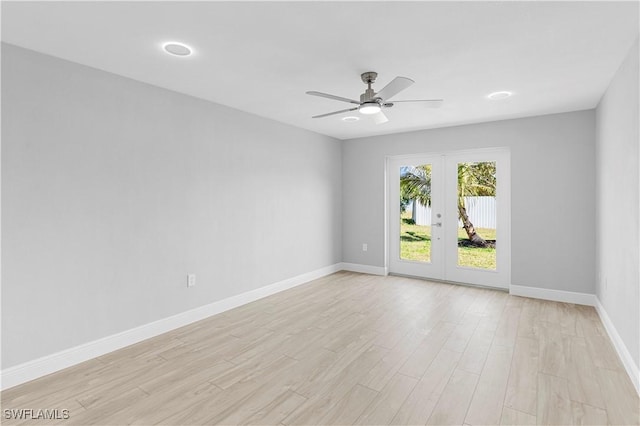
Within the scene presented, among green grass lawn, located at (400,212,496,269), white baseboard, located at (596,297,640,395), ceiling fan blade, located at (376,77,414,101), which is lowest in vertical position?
white baseboard, located at (596,297,640,395)

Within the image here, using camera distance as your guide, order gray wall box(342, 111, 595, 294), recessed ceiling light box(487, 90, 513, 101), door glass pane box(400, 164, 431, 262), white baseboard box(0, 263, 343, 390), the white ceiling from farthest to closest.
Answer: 1. door glass pane box(400, 164, 431, 262)
2. gray wall box(342, 111, 595, 294)
3. recessed ceiling light box(487, 90, 513, 101)
4. white baseboard box(0, 263, 343, 390)
5. the white ceiling

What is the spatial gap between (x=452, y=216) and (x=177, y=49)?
14.3 feet

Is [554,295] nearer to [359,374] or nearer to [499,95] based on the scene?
[499,95]

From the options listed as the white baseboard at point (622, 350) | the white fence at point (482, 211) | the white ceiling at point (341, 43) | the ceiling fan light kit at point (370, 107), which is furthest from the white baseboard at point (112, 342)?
the white baseboard at point (622, 350)

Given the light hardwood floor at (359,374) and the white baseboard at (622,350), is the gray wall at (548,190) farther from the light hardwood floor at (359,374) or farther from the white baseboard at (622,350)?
the white baseboard at (622,350)

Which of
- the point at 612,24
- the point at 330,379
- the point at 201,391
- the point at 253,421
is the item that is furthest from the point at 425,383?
the point at 612,24

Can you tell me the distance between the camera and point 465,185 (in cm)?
518

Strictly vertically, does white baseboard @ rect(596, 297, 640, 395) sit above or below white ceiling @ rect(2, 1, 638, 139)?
below

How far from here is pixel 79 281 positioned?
9.11 ft

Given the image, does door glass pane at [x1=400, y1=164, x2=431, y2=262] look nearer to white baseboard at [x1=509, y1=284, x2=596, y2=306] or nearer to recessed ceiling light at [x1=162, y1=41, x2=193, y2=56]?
white baseboard at [x1=509, y1=284, x2=596, y2=306]

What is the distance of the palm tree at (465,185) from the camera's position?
4996 mm

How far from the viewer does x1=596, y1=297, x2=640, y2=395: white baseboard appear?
2340mm

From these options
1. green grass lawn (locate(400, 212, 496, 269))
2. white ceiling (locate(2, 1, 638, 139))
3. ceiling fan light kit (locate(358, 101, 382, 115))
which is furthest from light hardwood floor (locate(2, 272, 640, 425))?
white ceiling (locate(2, 1, 638, 139))

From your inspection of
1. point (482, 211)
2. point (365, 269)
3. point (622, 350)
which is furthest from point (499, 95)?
point (365, 269)
